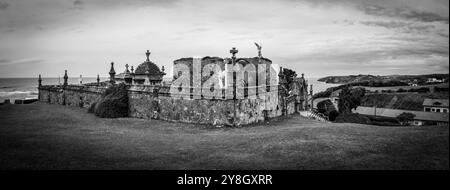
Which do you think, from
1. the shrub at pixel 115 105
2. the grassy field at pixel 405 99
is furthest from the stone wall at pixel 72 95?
the grassy field at pixel 405 99

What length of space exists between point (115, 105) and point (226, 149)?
16808 mm

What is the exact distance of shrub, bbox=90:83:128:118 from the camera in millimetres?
26531

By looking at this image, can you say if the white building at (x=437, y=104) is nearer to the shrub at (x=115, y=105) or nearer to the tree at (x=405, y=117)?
the tree at (x=405, y=117)

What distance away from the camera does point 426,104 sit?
395 inches

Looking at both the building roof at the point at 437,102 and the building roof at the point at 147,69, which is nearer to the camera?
the building roof at the point at 437,102

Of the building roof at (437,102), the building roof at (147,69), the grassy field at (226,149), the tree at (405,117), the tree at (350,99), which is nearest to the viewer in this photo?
the building roof at (437,102)

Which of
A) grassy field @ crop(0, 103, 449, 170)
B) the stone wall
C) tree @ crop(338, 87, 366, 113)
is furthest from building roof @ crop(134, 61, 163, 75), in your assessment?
tree @ crop(338, 87, 366, 113)

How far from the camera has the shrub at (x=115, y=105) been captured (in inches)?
1045

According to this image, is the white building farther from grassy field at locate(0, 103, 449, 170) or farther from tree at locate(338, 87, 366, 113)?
tree at locate(338, 87, 366, 113)

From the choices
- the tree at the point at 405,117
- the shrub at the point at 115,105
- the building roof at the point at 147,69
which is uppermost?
the building roof at the point at 147,69

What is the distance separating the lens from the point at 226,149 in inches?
530

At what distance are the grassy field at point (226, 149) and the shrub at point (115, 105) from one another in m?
7.95

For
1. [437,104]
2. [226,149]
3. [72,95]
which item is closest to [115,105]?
[72,95]

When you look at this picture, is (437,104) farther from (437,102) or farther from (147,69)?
(147,69)
